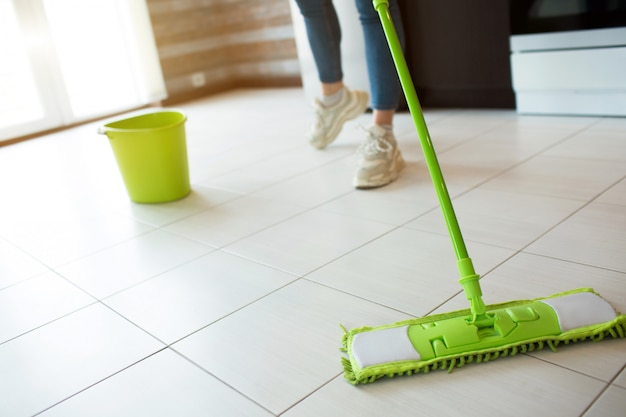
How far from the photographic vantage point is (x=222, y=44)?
12.6ft

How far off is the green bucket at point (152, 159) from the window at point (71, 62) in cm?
160

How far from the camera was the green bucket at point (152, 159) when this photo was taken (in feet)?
5.34

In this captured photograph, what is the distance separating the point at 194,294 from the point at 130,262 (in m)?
0.27

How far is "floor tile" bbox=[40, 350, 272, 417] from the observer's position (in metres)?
0.81

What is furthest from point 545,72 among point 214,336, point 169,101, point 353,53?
point 169,101

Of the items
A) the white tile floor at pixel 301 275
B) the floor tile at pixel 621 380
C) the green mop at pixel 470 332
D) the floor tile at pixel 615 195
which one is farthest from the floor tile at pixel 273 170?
the floor tile at pixel 621 380

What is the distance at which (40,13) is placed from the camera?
3039 millimetres

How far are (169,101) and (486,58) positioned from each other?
206 centimetres

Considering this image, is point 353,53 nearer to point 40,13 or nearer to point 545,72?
point 545,72

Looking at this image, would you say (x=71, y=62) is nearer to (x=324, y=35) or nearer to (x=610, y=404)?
(x=324, y=35)

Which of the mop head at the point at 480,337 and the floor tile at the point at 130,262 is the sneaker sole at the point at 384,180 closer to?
the floor tile at the point at 130,262

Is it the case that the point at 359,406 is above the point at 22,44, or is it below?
below

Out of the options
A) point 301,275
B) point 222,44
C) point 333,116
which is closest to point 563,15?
point 333,116

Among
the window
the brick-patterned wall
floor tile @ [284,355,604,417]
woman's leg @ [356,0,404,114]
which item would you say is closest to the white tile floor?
floor tile @ [284,355,604,417]
